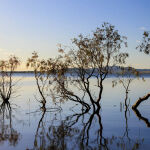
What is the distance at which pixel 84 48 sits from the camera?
3347 cm

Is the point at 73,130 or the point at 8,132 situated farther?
the point at 73,130

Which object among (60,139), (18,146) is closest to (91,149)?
(60,139)

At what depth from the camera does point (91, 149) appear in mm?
17531

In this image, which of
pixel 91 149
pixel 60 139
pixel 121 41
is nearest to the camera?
pixel 91 149

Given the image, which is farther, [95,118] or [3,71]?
[3,71]

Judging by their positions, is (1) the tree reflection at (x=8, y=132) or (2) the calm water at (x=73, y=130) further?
(1) the tree reflection at (x=8, y=132)

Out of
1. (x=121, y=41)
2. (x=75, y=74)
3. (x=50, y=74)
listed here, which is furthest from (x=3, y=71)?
(x=121, y=41)

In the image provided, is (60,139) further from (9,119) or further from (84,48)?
(84,48)

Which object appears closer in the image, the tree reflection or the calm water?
the calm water

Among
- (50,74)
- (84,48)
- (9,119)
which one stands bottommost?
(9,119)

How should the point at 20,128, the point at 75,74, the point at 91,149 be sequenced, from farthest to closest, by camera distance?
the point at 75,74 < the point at 20,128 < the point at 91,149

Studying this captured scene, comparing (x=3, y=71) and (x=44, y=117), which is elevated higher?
(x=3, y=71)

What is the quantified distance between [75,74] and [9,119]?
10.0m

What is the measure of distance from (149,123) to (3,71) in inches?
1017
